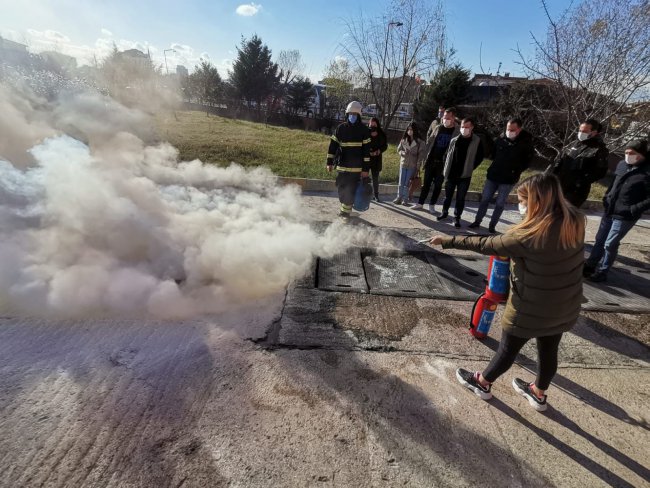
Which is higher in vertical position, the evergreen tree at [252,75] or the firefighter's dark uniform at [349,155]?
the evergreen tree at [252,75]

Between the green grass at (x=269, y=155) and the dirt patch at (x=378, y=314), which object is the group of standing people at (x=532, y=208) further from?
the green grass at (x=269, y=155)

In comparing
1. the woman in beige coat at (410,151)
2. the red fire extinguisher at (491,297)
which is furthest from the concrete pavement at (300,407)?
the woman in beige coat at (410,151)

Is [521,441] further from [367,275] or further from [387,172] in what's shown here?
[387,172]

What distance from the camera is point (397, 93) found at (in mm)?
13625

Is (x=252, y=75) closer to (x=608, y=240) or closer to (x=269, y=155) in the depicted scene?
(x=269, y=155)

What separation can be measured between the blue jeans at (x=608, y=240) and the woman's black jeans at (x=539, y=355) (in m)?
2.93

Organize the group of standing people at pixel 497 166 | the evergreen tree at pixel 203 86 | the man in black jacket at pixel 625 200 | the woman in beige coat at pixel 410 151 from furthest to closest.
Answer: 1. the evergreen tree at pixel 203 86
2. the woman in beige coat at pixel 410 151
3. the group of standing people at pixel 497 166
4. the man in black jacket at pixel 625 200

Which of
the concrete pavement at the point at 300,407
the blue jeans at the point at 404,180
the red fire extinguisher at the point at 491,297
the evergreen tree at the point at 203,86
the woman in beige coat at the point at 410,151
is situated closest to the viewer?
the concrete pavement at the point at 300,407

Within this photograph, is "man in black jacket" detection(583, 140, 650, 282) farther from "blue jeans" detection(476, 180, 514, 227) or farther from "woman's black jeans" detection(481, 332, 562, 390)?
"woman's black jeans" detection(481, 332, 562, 390)

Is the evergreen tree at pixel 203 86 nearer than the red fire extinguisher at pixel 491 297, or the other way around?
the red fire extinguisher at pixel 491 297

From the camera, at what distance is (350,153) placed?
19.6 ft

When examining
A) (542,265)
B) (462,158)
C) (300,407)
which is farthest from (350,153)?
(300,407)

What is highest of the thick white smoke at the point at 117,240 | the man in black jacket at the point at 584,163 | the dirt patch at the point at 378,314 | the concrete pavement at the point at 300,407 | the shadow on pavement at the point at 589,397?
the man in black jacket at the point at 584,163

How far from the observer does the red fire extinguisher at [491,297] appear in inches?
116
